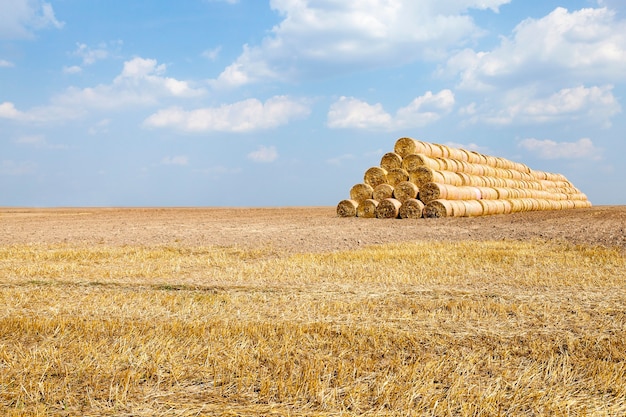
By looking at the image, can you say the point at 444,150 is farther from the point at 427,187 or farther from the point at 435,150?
the point at 427,187

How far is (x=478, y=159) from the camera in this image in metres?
28.2

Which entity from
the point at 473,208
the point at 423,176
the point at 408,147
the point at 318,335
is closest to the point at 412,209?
the point at 423,176

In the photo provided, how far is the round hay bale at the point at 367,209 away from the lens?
22656 millimetres

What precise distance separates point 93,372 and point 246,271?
5.16m

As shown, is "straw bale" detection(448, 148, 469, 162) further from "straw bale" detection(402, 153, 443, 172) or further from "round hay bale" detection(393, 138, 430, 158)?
"straw bale" detection(402, 153, 443, 172)

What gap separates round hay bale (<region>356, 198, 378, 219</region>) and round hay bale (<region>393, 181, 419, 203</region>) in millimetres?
922

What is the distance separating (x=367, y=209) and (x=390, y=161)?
2.26 metres

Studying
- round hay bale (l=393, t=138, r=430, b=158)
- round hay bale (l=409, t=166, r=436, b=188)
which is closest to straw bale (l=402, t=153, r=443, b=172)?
round hay bale (l=409, t=166, r=436, b=188)

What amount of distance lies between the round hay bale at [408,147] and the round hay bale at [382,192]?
5.72 ft

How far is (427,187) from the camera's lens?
22.2m

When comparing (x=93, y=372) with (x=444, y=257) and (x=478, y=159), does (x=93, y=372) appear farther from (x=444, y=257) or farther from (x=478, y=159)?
(x=478, y=159)

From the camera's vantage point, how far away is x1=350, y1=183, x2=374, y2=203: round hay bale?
76.0ft

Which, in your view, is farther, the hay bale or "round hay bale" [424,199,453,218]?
the hay bale

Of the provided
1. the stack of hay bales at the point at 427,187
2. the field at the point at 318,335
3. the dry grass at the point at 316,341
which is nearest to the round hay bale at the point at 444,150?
the stack of hay bales at the point at 427,187
